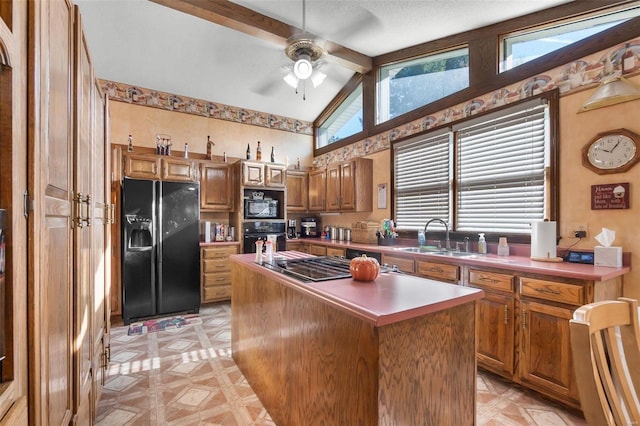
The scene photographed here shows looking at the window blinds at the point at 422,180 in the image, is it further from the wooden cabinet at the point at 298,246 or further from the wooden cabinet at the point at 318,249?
the wooden cabinet at the point at 298,246

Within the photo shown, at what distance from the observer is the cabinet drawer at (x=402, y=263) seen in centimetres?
313

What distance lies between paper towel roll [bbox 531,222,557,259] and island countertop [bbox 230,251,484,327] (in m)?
1.51

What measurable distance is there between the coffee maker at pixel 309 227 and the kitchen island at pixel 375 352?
387 cm

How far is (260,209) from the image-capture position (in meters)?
4.79

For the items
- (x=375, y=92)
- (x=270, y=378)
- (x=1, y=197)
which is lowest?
(x=270, y=378)

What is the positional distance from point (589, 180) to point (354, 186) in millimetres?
2788

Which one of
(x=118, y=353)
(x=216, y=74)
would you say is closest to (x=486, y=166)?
(x=216, y=74)

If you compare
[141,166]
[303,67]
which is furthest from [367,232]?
[141,166]

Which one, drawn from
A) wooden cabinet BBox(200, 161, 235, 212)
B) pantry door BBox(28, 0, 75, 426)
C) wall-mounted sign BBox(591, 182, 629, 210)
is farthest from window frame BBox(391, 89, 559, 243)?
pantry door BBox(28, 0, 75, 426)

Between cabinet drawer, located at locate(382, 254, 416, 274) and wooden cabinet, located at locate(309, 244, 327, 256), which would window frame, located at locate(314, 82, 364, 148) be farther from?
cabinet drawer, located at locate(382, 254, 416, 274)

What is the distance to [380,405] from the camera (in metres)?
1.09

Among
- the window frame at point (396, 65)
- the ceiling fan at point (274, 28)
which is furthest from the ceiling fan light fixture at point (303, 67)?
the window frame at point (396, 65)

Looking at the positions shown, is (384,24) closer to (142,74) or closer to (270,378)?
(142,74)

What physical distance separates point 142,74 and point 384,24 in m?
3.40
